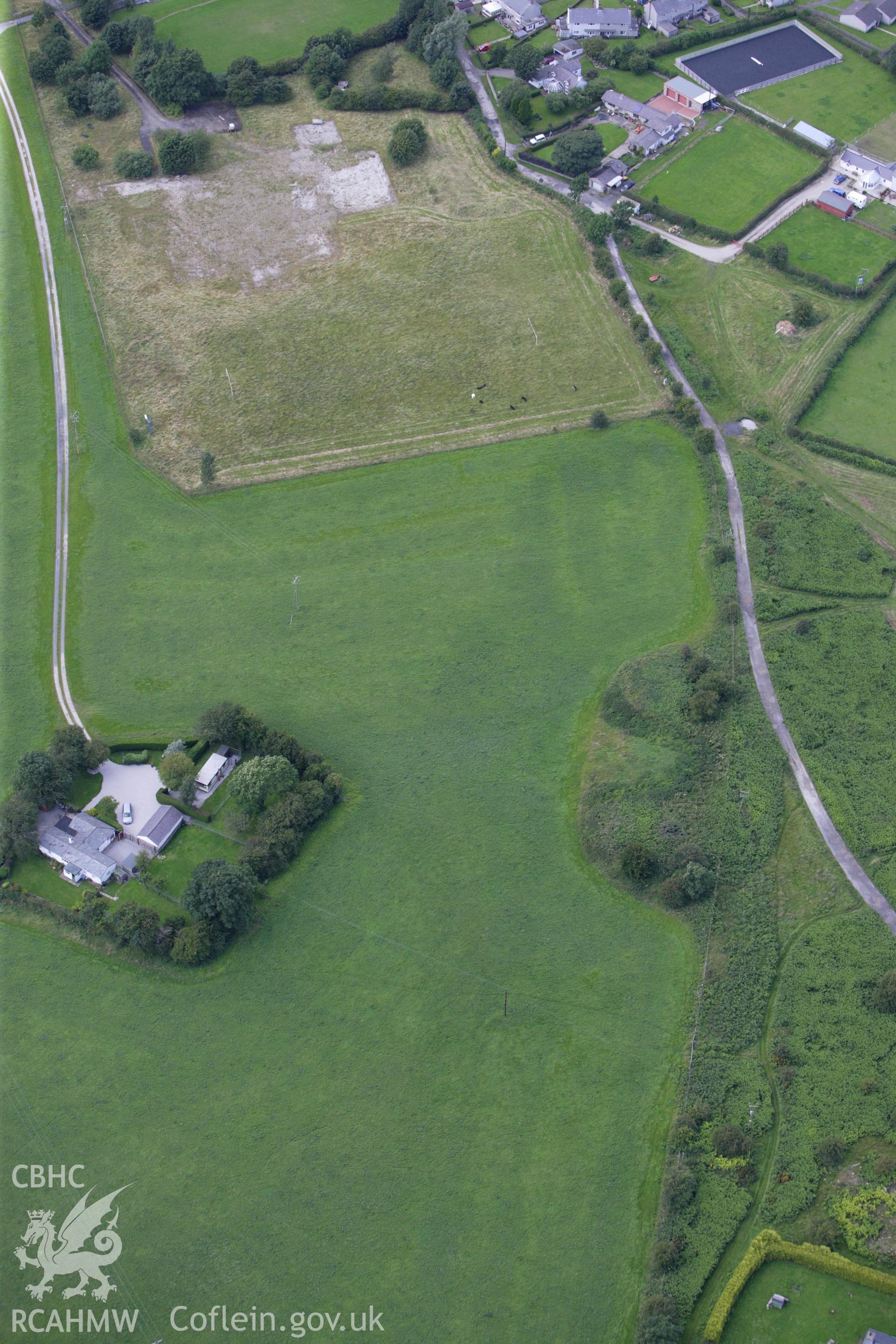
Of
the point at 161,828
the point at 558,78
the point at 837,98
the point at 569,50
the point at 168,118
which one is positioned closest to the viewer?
the point at 161,828

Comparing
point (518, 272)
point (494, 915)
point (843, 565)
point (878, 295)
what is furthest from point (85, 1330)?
point (878, 295)

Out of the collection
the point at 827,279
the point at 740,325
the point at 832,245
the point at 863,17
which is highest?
the point at 863,17

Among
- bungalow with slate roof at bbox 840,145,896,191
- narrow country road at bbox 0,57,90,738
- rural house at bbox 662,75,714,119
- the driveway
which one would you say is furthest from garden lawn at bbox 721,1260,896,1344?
rural house at bbox 662,75,714,119

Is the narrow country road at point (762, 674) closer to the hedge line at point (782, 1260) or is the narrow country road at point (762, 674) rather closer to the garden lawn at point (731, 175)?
the garden lawn at point (731, 175)

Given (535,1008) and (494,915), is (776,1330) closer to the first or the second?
(535,1008)

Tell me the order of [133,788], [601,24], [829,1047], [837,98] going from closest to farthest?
[829,1047]
[133,788]
[837,98]
[601,24]

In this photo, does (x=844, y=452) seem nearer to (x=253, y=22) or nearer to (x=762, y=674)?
(x=762, y=674)

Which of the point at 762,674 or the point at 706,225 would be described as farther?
the point at 706,225

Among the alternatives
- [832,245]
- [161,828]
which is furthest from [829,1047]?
[832,245]
